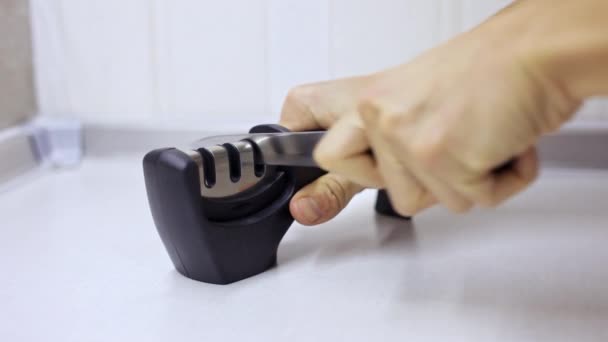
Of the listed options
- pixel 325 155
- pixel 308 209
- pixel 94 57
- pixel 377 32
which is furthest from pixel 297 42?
pixel 325 155

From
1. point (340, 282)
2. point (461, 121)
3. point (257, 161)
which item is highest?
point (461, 121)

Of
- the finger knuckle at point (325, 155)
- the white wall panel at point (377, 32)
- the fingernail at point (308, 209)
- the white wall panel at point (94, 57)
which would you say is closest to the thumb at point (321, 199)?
the fingernail at point (308, 209)

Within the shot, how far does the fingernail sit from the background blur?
0.49m

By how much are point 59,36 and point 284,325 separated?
0.94 meters

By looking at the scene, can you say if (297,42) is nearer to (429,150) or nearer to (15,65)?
(15,65)

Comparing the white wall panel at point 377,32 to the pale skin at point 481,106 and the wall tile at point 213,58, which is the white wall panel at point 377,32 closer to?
the wall tile at point 213,58

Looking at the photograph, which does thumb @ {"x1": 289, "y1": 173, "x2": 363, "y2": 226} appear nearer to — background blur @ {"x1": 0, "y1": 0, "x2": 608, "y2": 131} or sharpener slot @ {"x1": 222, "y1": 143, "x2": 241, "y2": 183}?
sharpener slot @ {"x1": 222, "y1": 143, "x2": 241, "y2": 183}

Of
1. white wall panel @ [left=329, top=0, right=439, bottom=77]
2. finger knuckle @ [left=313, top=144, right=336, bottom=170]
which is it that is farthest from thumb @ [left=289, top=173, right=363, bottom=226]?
white wall panel @ [left=329, top=0, right=439, bottom=77]

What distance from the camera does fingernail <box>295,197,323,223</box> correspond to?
2.39ft

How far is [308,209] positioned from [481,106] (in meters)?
0.33

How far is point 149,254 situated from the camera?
0.76m

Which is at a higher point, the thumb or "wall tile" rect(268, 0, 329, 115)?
"wall tile" rect(268, 0, 329, 115)

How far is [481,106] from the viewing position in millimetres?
432

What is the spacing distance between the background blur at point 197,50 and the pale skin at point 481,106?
2.14 feet
